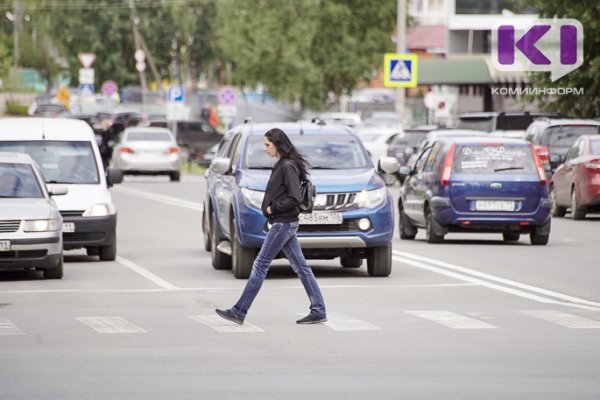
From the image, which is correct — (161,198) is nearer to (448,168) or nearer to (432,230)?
(432,230)

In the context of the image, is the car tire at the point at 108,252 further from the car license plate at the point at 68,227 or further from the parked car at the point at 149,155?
the parked car at the point at 149,155

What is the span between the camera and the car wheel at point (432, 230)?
2498 cm

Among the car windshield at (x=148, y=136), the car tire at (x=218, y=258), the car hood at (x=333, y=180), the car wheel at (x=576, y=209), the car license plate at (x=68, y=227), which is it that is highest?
the car hood at (x=333, y=180)

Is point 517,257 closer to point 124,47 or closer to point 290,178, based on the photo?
point 290,178

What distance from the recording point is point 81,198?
2170cm

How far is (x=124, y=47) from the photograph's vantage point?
106 m

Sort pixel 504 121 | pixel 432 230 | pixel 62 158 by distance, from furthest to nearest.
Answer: pixel 504 121
pixel 432 230
pixel 62 158

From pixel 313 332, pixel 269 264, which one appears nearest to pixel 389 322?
pixel 313 332

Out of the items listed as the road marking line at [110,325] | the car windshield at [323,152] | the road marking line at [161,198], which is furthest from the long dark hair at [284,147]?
the road marking line at [161,198]

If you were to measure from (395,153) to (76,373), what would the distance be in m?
37.7

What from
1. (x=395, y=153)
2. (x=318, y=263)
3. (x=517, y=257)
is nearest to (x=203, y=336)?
(x=318, y=263)

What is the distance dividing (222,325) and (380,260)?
16.9 feet

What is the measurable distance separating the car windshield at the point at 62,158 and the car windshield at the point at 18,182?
99.3 inches

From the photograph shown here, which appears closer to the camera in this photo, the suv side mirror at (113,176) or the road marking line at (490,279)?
the road marking line at (490,279)
